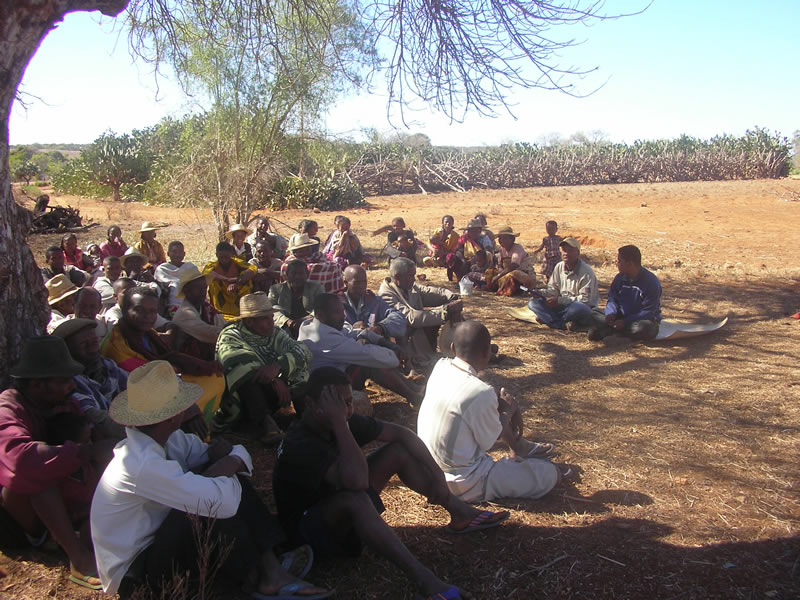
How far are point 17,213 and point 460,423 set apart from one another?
2866 mm

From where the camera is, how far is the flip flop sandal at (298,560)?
305 centimetres

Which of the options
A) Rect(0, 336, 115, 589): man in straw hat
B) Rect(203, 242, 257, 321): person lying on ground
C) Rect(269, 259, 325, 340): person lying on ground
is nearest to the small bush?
Rect(203, 242, 257, 321): person lying on ground

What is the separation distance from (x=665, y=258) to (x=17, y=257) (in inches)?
447

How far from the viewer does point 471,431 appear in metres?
3.60

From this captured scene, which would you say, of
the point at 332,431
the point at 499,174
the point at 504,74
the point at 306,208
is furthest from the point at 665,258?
the point at 499,174

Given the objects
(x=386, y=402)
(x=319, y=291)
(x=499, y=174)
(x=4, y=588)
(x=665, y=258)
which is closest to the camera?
(x=4, y=588)

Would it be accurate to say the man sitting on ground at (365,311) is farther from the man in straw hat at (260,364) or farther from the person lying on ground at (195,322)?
the person lying on ground at (195,322)

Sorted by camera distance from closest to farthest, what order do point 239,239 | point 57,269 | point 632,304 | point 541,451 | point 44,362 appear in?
point 44,362 < point 541,451 < point 57,269 < point 632,304 < point 239,239

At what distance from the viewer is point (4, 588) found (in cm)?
308

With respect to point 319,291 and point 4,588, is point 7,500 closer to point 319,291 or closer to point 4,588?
point 4,588

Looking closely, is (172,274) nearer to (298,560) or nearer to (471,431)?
(471,431)

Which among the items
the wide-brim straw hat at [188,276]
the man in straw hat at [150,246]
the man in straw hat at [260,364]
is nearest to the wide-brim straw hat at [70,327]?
the man in straw hat at [260,364]

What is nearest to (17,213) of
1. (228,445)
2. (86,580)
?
(228,445)

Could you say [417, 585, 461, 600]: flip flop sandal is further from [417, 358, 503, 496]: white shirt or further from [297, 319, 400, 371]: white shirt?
[297, 319, 400, 371]: white shirt
